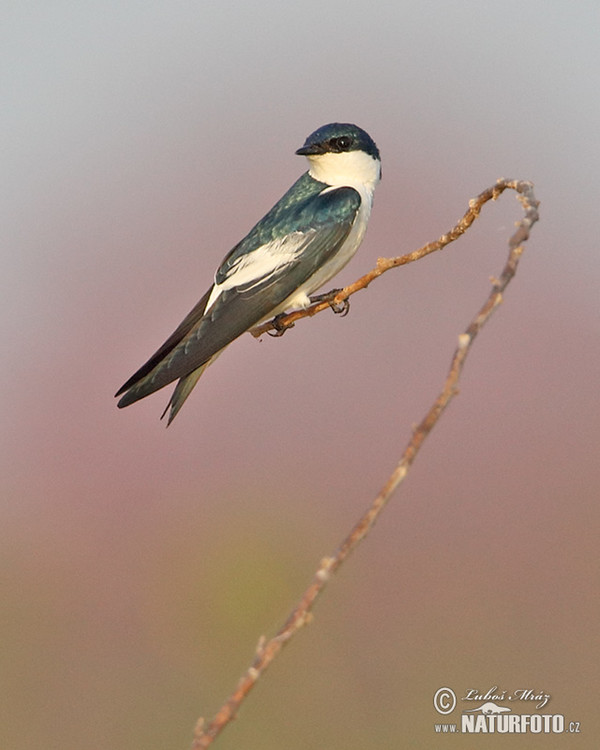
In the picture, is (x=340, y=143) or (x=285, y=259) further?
(x=340, y=143)

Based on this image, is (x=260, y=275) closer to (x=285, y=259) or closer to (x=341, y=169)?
(x=285, y=259)

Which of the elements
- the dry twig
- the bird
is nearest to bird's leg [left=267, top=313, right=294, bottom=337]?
the bird

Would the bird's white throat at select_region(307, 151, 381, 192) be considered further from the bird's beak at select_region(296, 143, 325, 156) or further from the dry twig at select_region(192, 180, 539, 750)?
the dry twig at select_region(192, 180, 539, 750)

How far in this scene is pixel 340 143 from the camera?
10.7 ft

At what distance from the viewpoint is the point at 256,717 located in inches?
161

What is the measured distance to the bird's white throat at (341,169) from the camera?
3.25 metres

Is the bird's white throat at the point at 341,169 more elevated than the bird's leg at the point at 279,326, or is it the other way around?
the bird's white throat at the point at 341,169

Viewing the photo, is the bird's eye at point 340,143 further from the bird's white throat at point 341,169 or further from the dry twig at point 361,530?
the dry twig at point 361,530

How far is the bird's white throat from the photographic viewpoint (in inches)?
128

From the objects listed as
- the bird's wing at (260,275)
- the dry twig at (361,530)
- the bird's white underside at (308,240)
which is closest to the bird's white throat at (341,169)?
the bird's white underside at (308,240)

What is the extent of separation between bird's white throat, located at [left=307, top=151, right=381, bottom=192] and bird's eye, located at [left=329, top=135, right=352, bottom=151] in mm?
16

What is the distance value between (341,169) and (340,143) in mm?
82

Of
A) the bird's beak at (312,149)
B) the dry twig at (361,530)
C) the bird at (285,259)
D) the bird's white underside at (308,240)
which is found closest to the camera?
the dry twig at (361,530)

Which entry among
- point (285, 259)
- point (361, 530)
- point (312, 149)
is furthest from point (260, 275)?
point (361, 530)
